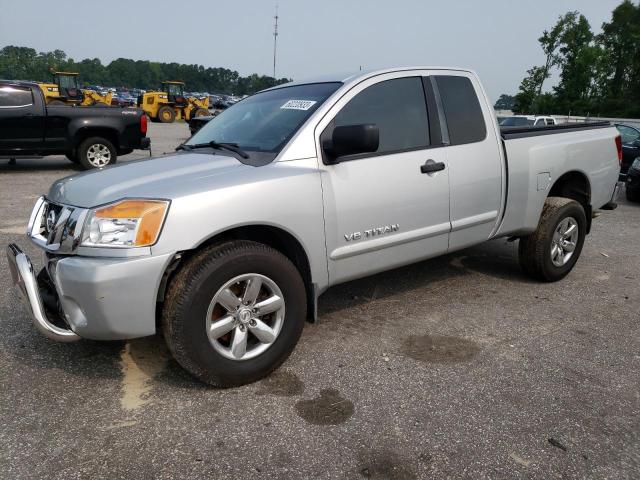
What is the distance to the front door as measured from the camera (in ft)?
10.1

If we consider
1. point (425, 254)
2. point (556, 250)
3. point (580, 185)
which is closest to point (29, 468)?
point (425, 254)

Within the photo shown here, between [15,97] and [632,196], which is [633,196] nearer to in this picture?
[632,196]

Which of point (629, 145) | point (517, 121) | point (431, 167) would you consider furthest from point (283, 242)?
point (517, 121)

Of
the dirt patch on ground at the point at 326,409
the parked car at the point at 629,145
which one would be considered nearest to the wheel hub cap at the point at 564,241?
the dirt patch on ground at the point at 326,409

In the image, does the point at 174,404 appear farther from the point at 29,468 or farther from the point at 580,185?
the point at 580,185

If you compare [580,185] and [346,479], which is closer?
[346,479]

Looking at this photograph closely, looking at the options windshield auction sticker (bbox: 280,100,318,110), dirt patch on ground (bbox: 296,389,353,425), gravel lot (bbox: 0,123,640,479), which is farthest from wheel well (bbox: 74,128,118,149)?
dirt patch on ground (bbox: 296,389,353,425)

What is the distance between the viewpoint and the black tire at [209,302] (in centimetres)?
255

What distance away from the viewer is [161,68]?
141 meters

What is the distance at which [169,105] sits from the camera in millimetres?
29891

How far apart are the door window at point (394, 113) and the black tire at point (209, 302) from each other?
3.39ft

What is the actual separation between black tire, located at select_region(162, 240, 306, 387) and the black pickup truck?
25.3 ft

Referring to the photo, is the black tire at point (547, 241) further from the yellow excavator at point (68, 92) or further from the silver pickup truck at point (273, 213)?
the yellow excavator at point (68, 92)

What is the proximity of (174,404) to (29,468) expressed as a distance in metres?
0.69
